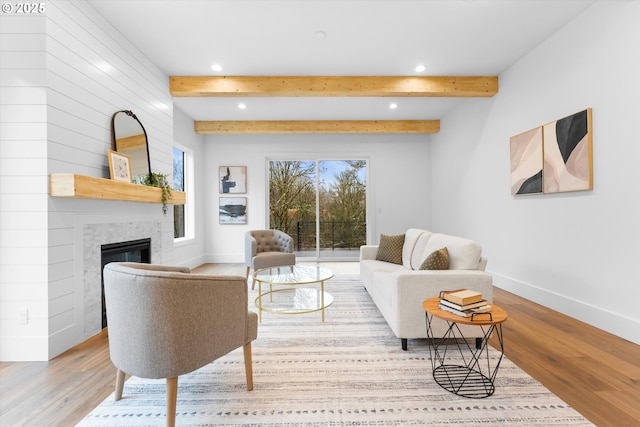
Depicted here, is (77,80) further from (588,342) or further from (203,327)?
(588,342)

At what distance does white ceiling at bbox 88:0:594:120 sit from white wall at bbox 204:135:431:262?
2.49 m

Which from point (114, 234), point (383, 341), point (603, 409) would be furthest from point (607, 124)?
point (114, 234)

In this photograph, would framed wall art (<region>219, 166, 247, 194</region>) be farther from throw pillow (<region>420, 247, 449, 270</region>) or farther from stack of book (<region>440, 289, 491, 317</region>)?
stack of book (<region>440, 289, 491, 317</region>)

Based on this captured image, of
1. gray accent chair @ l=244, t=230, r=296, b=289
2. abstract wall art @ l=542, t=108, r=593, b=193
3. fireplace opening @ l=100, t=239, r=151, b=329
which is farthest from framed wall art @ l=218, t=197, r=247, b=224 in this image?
abstract wall art @ l=542, t=108, r=593, b=193

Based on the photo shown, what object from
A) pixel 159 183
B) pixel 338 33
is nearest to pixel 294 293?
pixel 159 183

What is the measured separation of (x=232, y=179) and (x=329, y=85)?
3.21 m

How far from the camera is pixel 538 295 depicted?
3510mm

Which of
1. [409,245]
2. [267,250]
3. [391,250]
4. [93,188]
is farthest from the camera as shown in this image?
[267,250]

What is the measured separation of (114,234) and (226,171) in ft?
12.1

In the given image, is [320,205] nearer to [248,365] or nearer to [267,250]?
[267,250]

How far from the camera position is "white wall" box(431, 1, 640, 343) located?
Result: 2.54m

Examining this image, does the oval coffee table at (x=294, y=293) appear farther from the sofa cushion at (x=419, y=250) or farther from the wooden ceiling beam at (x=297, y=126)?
the wooden ceiling beam at (x=297, y=126)

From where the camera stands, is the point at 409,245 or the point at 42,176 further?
the point at 409,245

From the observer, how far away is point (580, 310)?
117 inches
